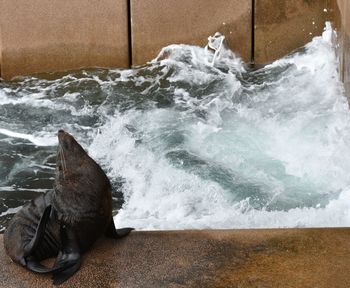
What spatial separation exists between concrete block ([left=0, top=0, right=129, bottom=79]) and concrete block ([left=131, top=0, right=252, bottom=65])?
0.19 m

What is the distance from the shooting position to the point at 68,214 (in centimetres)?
385

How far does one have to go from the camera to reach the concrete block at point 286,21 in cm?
784

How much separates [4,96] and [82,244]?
169 inches

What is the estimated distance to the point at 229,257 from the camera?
149 inches

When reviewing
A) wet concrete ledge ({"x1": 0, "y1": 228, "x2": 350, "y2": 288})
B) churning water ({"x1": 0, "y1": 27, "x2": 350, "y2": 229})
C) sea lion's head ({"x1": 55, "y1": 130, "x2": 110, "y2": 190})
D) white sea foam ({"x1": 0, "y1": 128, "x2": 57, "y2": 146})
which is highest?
sea lion's head ({"x1": 55, "y1": 130, "x2": 110, "y2": 190})

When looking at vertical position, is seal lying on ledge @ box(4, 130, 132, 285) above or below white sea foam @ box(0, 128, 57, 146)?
above

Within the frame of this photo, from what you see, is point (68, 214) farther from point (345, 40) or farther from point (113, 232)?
point (345, 40)

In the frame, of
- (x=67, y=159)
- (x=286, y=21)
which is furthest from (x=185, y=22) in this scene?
(x=67, y=159)

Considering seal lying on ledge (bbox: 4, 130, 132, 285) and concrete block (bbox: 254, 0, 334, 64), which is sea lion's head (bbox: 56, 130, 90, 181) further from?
concrete block (bbox: 254, 0, 334, 64)

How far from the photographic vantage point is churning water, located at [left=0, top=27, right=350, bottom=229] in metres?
5.57

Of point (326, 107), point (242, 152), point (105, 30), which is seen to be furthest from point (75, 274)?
point (105, 30)

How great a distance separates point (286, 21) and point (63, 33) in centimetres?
250

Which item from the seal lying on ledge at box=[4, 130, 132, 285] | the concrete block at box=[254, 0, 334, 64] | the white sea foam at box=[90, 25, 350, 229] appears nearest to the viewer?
the seal lying on ledge at box=[4, 130, 132, 285]

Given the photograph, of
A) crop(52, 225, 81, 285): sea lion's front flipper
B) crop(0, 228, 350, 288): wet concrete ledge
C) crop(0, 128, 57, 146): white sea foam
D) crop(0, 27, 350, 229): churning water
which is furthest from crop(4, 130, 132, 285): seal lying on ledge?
crop(0, 128, 57, 146): white sea foam
